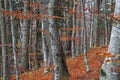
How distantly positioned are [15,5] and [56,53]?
12.2 metres

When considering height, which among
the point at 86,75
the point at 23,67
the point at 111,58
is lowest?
the point at 23,67

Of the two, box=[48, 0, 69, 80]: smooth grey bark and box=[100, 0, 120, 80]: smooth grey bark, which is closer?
box=[100, 0, 120, 80]: smooth grey bark

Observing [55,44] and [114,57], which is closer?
[114,57]

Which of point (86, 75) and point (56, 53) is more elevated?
point (56, 53)

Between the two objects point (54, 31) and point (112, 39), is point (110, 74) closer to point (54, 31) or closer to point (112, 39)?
point (112, 39)

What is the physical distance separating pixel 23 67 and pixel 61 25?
23.9ft

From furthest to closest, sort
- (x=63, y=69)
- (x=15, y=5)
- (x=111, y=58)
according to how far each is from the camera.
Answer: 1. (x=15, y=5)
2. (x=63, y=69)
3. (x=111, y=58)

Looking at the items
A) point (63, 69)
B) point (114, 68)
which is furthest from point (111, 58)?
point (63, 69)

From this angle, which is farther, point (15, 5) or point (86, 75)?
point (15, 5)

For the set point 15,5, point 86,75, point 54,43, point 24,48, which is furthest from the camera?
point 15,5

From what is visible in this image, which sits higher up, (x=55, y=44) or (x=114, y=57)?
(x=114, y=57)

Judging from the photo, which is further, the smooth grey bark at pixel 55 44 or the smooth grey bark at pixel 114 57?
the smooth grey bark at pixel 55 44

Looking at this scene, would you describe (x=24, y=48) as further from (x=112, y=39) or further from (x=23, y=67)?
(x=112, y=39)

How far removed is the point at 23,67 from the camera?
1853 cm
